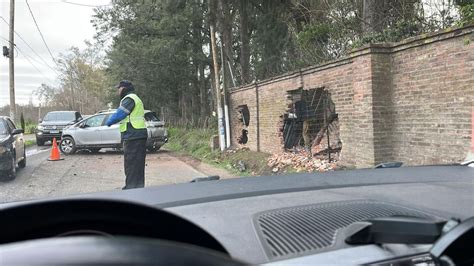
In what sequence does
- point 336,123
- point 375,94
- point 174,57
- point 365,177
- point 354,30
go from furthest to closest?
point 174,57, point 354,30, point 336,123, point 375,94, point 365,177

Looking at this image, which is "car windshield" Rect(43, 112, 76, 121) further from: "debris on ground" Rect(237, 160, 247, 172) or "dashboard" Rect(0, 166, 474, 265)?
"dashboard" Rect(0, 166, 474, 265)

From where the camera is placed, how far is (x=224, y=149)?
666 inches

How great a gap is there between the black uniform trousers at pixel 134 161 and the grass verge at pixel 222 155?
14.5 ft

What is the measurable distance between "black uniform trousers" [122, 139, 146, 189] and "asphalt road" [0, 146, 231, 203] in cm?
131

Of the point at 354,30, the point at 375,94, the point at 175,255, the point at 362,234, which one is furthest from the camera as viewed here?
the point at 354,30

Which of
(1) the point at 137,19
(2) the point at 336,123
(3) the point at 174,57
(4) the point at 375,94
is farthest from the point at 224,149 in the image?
(1) the point at 137,19

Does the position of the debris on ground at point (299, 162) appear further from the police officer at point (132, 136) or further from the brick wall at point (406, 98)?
the police officer at point (132, 136)

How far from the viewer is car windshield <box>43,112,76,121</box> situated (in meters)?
24.5

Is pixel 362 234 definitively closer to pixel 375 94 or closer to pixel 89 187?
pixel 375 94

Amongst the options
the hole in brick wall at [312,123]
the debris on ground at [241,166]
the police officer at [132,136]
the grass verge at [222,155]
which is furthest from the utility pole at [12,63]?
the police officer at [132,136]

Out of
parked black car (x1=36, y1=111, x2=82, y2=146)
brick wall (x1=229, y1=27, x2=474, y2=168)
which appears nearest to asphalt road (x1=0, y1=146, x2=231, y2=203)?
brick wall (x1=229, y1=27, x2=474, y2=168)

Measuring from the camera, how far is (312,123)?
12.5 m

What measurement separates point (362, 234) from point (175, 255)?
793 millimetres

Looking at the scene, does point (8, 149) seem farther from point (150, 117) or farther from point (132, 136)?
point (150, 117)
